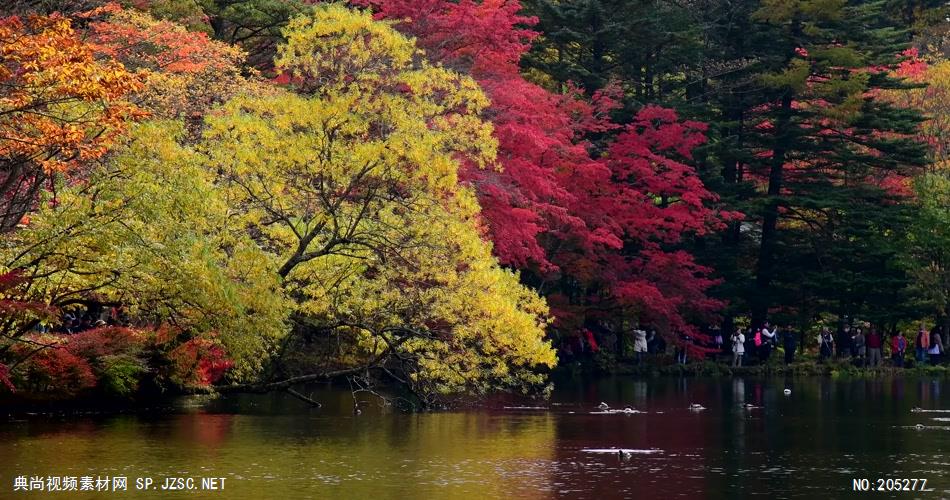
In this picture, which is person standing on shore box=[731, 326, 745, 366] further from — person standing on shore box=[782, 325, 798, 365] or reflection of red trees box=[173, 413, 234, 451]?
reflection of red trees box=[173, 413, 234, 451]

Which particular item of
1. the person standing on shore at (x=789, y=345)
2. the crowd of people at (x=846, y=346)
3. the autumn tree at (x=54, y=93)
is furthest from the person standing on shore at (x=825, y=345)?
the autumn tree at (x=54, y=93)

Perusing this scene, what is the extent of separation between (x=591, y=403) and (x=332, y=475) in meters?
16.4

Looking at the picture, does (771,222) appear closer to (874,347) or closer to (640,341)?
(874,347)

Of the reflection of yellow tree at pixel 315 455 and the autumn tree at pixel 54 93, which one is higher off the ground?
the autumn tree at pixel 54 93

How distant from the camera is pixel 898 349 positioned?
53188mm

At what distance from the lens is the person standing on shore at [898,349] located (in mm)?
53062

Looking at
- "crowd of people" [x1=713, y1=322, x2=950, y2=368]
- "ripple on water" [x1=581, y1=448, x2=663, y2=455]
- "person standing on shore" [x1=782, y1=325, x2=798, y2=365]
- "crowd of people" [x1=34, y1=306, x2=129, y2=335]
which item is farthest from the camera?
"person standing on shore" [x1=782, y1=325, x2=798, y2=365]

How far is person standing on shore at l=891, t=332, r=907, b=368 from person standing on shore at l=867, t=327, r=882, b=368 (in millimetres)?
702

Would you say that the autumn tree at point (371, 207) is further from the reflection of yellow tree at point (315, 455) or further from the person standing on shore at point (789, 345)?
the person standing on shore at point (789, 345)

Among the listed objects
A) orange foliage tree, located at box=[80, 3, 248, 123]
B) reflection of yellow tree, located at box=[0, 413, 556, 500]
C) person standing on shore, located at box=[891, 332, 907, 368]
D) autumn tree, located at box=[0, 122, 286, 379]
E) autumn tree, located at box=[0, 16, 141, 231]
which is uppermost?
orange foliage tree, located at box=[80, 3, 248, 123]

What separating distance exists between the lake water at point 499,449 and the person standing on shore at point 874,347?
1721 cm

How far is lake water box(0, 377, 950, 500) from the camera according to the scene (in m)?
19.4

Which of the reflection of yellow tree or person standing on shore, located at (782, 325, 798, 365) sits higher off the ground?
person standing on shore, located at (782, 325, 798, 365)

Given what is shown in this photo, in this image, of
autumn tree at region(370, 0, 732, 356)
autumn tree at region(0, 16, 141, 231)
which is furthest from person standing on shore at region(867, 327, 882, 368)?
autumn tree at region(0, 16, 141, 231)
